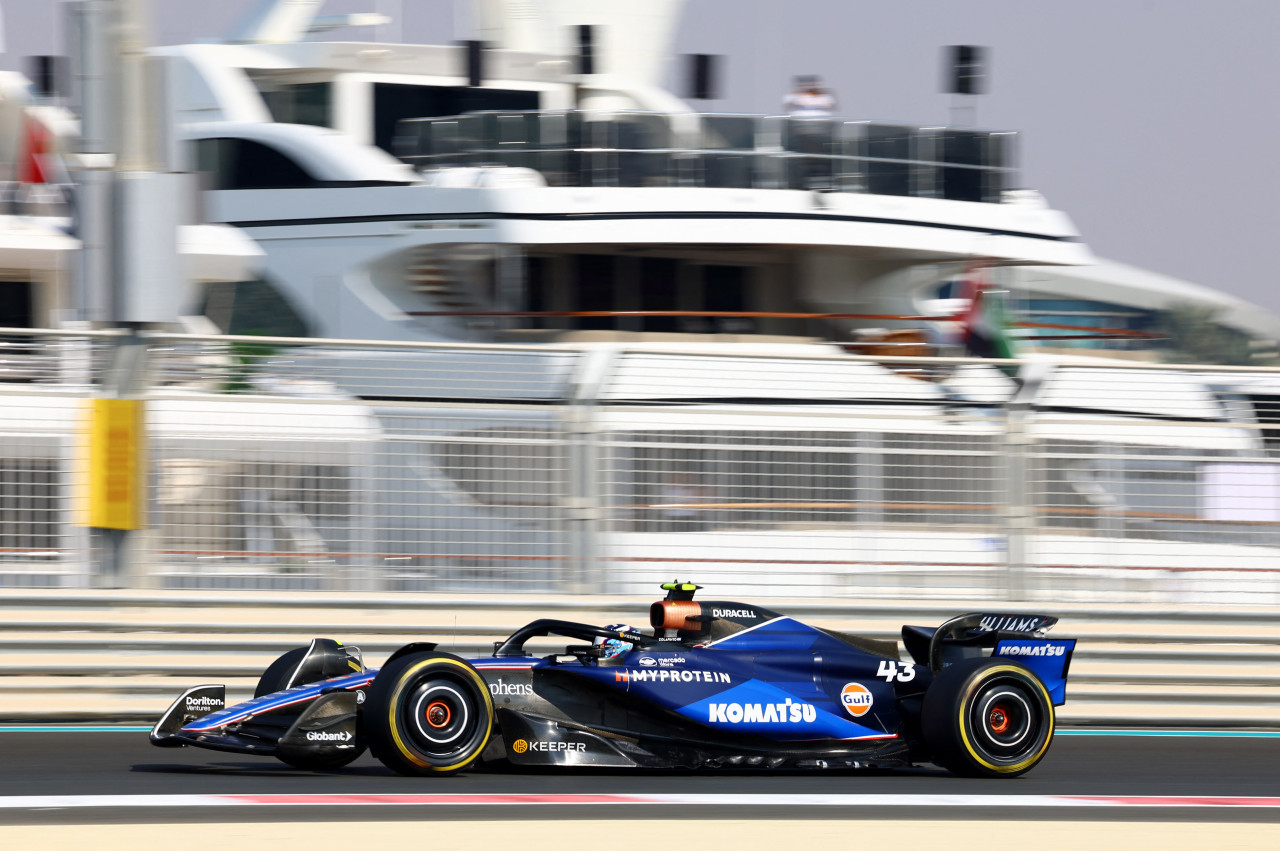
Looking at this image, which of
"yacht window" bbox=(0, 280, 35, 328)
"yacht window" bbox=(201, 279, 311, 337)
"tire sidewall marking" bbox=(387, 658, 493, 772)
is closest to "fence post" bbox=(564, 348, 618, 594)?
"tire sidewall marking" bbox=(387, 658, 493, 772)

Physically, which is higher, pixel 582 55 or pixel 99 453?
pixel 582 55

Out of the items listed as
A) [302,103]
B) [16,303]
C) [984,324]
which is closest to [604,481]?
[984,324]

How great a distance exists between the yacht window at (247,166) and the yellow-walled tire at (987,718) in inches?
426

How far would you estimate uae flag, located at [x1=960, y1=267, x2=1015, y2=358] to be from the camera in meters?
15.2

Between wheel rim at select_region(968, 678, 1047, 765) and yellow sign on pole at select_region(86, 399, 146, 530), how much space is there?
15.6 ft

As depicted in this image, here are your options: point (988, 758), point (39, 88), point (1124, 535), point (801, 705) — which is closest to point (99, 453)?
point (801, 705)

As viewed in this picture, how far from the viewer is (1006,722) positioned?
7070mm

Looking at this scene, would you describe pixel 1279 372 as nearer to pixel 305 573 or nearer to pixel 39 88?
→ pixel 305 573

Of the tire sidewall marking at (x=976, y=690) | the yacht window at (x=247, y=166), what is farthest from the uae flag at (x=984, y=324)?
the tire sidewall marking at (x=976, y=690)

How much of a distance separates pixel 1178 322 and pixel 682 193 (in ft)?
275

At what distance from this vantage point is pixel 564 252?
50.5 feet

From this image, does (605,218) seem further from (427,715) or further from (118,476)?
(427,715)

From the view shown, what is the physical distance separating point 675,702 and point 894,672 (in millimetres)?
1026

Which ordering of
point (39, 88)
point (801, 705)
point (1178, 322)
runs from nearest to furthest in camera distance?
1. point (801, 705)
2. point (39, 88)
3. point (1178, 322)
